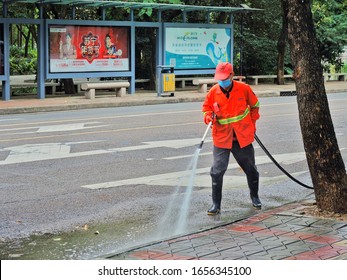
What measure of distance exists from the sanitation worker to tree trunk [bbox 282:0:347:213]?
0.69m

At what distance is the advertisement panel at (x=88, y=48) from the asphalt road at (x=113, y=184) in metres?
8.26

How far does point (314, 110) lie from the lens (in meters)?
7.70

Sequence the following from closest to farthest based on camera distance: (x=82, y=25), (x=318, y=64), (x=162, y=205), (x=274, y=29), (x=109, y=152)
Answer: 1. (x=318, y=64)
2. (x=162, y=205)
3. (x=109, y=152)
4. (x=82, y=25)
5. (x=274, y=29)

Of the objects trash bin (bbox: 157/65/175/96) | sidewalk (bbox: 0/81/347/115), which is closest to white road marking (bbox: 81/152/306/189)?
sidewalk (bbox: 0/81/347/115)

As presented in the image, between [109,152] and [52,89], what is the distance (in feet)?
→ 52.4

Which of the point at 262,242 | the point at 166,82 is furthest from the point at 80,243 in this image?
the point at 166,82

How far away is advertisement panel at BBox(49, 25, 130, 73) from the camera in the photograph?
2511 centimetres

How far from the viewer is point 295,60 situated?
7.80 metres

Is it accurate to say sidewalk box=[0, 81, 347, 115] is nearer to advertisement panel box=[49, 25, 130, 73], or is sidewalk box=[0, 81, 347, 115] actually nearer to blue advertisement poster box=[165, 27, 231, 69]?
advertisement panel box=[49, 25, 130, 73]

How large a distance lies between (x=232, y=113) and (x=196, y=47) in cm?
2141

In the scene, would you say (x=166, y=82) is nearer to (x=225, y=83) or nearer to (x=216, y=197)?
(x=216, y=197)

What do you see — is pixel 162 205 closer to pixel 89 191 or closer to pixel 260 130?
pixel 89 191

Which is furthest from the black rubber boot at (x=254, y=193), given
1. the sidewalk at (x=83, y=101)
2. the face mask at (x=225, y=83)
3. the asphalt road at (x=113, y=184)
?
the sidewalk at (x=83, y=101)
